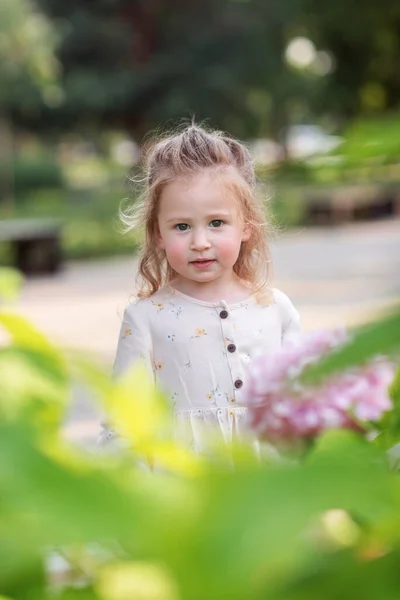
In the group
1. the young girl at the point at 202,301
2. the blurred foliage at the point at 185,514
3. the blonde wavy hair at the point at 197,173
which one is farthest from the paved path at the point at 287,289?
the blurred foliage at the point at 185,514

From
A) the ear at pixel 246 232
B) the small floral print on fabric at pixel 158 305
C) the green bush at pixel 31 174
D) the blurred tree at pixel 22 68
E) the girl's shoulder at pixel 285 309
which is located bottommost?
the girl's shoulder at pixel 285 309

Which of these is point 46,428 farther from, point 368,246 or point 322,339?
point 368,246

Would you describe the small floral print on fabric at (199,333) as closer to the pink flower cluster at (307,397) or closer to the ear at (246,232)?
the ear at (246,232)

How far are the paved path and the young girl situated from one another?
112 inches

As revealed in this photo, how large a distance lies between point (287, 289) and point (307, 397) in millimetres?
9019

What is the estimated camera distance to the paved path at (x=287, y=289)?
751 cm

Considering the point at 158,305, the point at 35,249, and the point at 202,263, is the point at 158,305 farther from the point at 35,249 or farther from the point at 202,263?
the point at 35,249

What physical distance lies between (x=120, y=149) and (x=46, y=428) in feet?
148

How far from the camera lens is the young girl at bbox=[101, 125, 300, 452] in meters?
1.91

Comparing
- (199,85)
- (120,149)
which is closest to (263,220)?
(199,85)

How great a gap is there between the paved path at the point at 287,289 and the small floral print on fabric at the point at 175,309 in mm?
2849

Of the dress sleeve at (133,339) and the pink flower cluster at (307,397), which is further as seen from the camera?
the dress sleeve at (133,339)

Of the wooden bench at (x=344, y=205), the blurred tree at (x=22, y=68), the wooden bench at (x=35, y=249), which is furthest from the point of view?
the blurred tree at (x=22, y=68)

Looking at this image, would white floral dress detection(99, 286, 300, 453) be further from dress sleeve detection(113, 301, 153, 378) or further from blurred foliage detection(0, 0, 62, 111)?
blurred foliage detection(0, 0, 62, 111)
